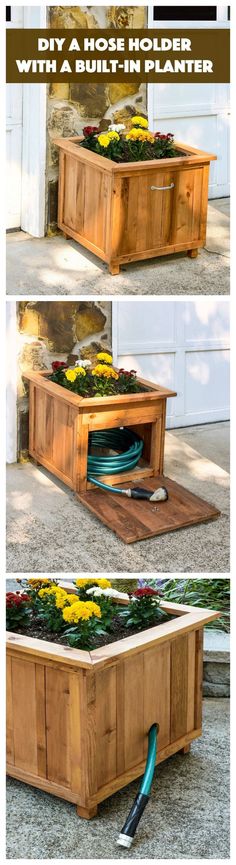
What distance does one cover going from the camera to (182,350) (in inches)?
191

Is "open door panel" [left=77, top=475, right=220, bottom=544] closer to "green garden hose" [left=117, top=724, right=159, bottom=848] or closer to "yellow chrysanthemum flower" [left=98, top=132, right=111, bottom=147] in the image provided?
"green garden hose" [left=117, top=724, right=159, bottom=848]

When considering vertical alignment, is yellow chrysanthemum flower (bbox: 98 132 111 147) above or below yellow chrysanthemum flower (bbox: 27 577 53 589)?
above

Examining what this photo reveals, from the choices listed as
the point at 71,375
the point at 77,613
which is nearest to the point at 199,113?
the point at 71,375

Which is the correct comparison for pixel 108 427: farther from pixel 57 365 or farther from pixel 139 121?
pixel 139 121

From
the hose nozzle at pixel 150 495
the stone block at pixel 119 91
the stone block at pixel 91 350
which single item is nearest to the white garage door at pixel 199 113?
the stone block at pixel 119 91

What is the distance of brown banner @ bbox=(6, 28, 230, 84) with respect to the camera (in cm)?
395

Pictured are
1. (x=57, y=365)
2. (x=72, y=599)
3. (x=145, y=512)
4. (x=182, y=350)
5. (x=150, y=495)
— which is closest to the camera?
(x=72, y=599)

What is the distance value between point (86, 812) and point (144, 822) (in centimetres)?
18

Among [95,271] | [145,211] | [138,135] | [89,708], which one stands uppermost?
[138,135]

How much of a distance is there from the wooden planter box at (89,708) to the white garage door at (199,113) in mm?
2663

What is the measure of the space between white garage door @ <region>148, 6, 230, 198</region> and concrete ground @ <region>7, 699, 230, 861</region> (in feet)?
9.82

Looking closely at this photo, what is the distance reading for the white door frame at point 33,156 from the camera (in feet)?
13.3

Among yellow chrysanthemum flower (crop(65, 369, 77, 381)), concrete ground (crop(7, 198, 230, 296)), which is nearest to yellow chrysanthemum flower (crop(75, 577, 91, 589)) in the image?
yellow chrysanthemum flower (crop(65, 369, 77, 381))

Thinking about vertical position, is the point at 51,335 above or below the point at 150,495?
above
